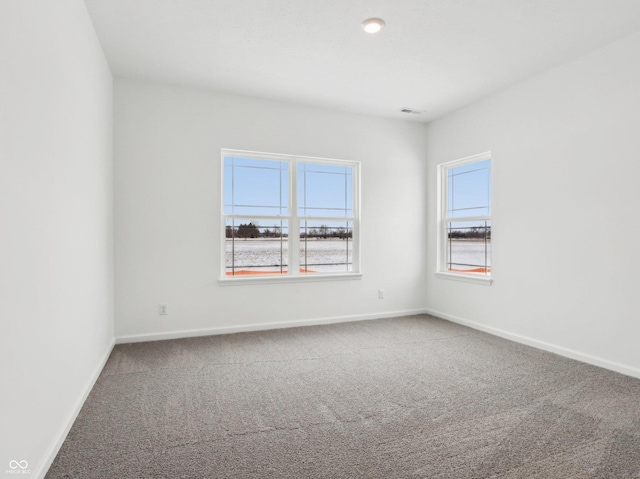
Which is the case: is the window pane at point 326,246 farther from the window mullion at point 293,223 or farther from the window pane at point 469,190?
the window pane at point 469,190

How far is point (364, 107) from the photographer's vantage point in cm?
479

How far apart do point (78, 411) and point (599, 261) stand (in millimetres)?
4126

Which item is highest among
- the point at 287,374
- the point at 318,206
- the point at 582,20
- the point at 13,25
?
the point at 582,20

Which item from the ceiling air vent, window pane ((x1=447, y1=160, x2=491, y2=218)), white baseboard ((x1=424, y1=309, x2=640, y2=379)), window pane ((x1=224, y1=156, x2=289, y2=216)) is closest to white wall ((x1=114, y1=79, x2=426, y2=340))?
window pane ((x1=224, y1=156, x2=289, y2=216))

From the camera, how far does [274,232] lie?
15.4ft

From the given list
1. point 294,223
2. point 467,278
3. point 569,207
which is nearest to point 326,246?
point 294,223

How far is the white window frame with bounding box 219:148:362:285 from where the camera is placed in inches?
174

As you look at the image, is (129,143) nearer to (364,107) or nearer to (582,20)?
(364,107)

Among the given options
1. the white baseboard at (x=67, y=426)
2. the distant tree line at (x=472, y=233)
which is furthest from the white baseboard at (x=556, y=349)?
the white baseboard at (x=67, y=426)

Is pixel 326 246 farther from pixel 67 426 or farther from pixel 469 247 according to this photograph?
pixel 67 426

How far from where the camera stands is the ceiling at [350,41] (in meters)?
2.73

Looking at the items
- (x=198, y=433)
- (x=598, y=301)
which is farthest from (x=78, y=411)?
(x=598, y=301)

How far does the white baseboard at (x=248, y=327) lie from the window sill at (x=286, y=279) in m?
0.50

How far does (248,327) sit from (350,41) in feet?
10.4
